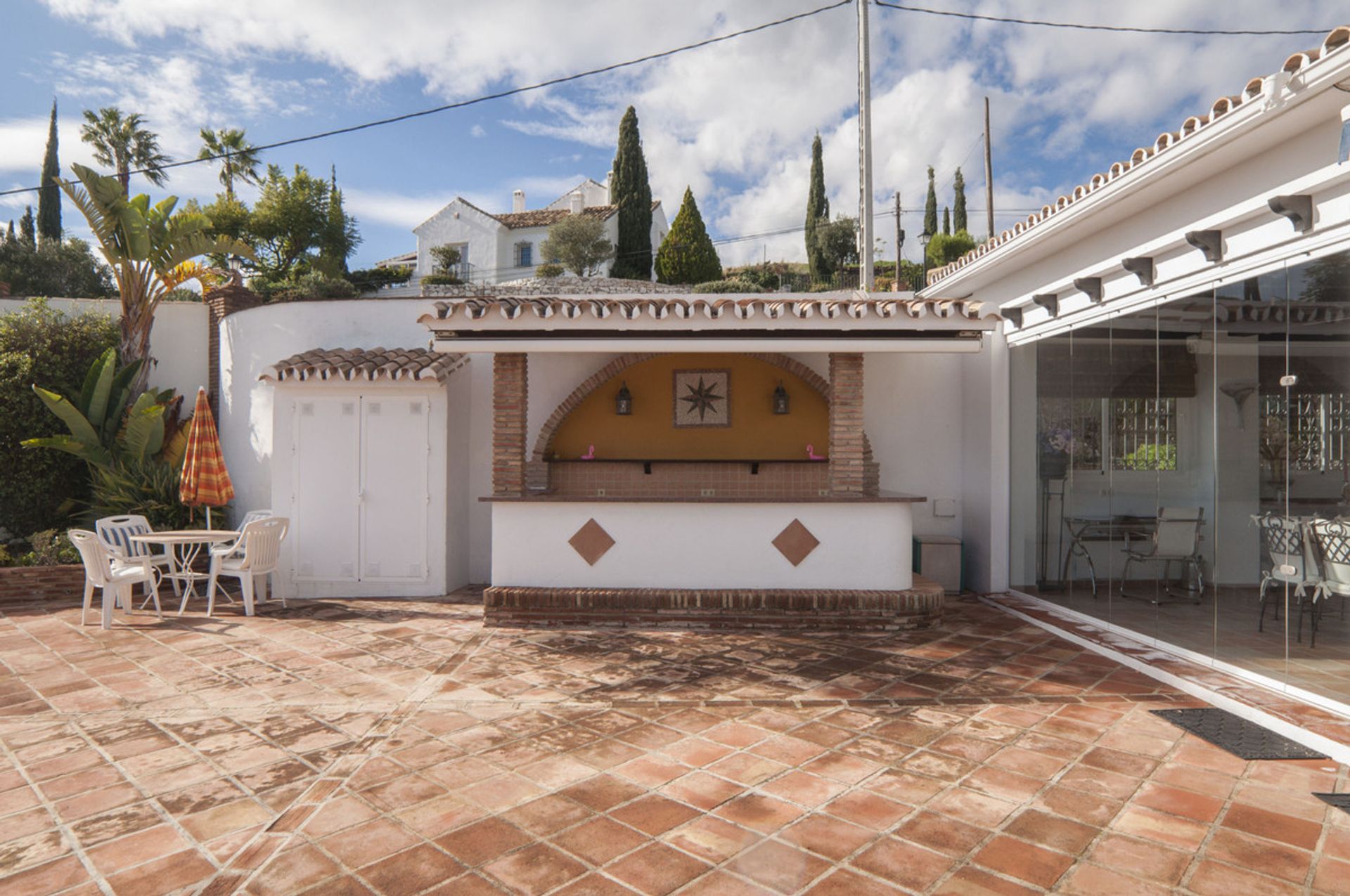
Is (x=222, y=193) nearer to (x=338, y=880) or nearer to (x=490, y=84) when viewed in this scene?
(x=490, y=84)

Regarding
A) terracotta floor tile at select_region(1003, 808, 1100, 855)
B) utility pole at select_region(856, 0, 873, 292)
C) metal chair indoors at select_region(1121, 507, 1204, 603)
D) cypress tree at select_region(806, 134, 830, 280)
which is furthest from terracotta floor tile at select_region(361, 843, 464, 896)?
cypress tree at select_region(806, 134, 830, 280)

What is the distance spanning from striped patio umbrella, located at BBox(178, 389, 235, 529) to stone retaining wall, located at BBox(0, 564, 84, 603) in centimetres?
209

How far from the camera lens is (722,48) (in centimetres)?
1132

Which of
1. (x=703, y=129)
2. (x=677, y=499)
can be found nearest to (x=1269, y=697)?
(x=677, y=499)

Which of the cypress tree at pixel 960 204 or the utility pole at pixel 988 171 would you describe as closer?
the utility pole at pixel 988 171

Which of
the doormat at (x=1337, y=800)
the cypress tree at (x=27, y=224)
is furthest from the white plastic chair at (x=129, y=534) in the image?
the cypress tree at (x=27, y=224)

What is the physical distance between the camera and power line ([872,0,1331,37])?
9758 millimetres

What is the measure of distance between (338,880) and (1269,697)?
5725 mm

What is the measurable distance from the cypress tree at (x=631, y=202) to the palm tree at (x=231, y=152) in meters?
15.3

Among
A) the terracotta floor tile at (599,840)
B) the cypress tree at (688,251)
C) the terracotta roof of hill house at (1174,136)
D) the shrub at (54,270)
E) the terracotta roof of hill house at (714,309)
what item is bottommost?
the terracotta floor tile at (599,840)

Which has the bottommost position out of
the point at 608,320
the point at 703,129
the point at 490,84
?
the point at 608,320

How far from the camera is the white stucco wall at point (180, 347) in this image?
37.3 feet

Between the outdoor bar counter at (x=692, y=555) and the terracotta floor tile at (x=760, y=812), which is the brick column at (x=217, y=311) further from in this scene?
the terracotta floor tile at (x=760, y=812)

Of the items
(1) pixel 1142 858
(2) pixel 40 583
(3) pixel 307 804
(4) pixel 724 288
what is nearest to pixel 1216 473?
(1) pixel 1142 858
